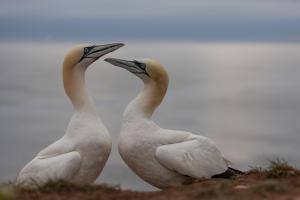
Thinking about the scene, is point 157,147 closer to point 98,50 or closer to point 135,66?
point 135,66

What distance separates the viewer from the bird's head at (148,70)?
34.7 ft

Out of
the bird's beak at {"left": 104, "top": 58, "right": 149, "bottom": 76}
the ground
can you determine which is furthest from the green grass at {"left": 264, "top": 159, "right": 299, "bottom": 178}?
the bird's beak at {"left": 104, "top": 58, "right": 149, "bottom": 76}

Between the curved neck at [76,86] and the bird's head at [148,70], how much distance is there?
887mm

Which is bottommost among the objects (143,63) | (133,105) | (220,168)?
(220,168)

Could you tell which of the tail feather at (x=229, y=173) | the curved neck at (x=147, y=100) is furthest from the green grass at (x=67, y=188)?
the tail feather at (x=229, y=173)

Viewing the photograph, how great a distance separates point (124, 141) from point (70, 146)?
0.93m

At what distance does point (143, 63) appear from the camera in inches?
418

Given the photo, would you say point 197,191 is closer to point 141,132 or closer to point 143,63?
point 141,132

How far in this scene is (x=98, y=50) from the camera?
10742 mm

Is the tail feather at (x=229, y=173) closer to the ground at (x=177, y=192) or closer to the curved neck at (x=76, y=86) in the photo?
the ground at (x=177, y=192)

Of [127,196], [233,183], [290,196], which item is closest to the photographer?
[290,196]

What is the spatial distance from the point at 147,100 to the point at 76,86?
1.25m

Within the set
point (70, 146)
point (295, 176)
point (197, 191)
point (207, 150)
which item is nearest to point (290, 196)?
point (197, 191)

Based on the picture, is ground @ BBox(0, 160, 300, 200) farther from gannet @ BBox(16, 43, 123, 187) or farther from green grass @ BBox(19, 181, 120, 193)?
gannet @ BBox(16, 43, 123, 187)
